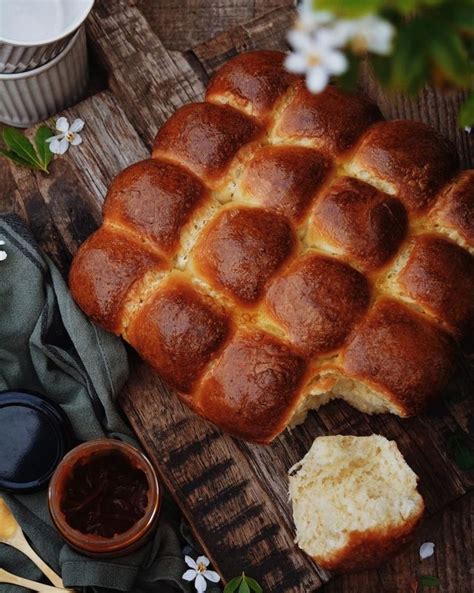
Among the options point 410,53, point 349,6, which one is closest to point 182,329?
point 410,53

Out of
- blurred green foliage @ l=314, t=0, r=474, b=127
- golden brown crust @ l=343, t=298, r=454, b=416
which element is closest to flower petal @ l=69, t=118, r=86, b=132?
golden brown crust @ l=343, t=298, r=454, b=416

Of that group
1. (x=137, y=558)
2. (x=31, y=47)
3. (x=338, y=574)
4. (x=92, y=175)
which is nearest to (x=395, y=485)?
(x=338, y=574)

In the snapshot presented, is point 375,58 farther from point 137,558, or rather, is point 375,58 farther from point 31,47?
point 137,558

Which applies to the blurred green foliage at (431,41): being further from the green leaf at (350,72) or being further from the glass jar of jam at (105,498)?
the glass jar of jam at (105,498)

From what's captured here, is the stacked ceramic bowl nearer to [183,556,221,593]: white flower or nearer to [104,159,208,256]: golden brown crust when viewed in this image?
[104,159,208,256]: golden brown crust

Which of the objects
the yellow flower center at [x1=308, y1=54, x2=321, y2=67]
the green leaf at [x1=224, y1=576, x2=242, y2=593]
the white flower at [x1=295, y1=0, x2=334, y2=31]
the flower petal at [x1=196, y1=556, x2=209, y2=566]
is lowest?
the flower petal at [x1=196, y1=556, x2=209, y2=566]

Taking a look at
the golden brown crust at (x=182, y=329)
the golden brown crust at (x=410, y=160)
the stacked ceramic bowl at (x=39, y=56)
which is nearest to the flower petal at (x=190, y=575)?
the golden brown crust at (x=182, y=329)
